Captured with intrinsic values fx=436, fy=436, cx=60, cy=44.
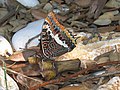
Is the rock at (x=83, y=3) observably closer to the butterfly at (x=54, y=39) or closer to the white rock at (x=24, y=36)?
the white rock at (x=24, y=36)

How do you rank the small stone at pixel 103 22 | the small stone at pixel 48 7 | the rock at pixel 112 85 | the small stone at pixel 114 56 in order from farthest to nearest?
the small stone at pixel 48 7
the small stone at pixel 103 22
the small stone at pixel 114 56
the rock at pixel 112 85

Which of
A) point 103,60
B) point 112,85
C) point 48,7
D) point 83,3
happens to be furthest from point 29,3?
point 112,85

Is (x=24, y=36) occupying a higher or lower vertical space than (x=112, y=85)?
higher

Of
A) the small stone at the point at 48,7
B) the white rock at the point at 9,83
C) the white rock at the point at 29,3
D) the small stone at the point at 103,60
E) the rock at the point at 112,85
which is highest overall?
the white rock at the point at 29,3

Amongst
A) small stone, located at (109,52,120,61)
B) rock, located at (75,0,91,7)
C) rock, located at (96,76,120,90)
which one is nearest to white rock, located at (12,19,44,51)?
rock, located at (75,0,91,7)

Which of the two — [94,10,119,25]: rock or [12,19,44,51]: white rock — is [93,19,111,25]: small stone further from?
[12,19,44,51]: white rock

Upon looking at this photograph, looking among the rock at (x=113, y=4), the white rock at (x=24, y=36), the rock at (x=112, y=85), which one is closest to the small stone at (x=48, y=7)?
the white rock at (x=24, y=36)

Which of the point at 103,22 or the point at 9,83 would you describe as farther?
the point at 103,22

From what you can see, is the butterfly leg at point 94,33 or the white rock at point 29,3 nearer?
the butterfly leg at point 94,33

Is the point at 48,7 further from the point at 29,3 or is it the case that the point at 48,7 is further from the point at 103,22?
the point at 103,22

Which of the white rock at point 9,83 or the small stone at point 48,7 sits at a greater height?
the small stone at point 48,7
